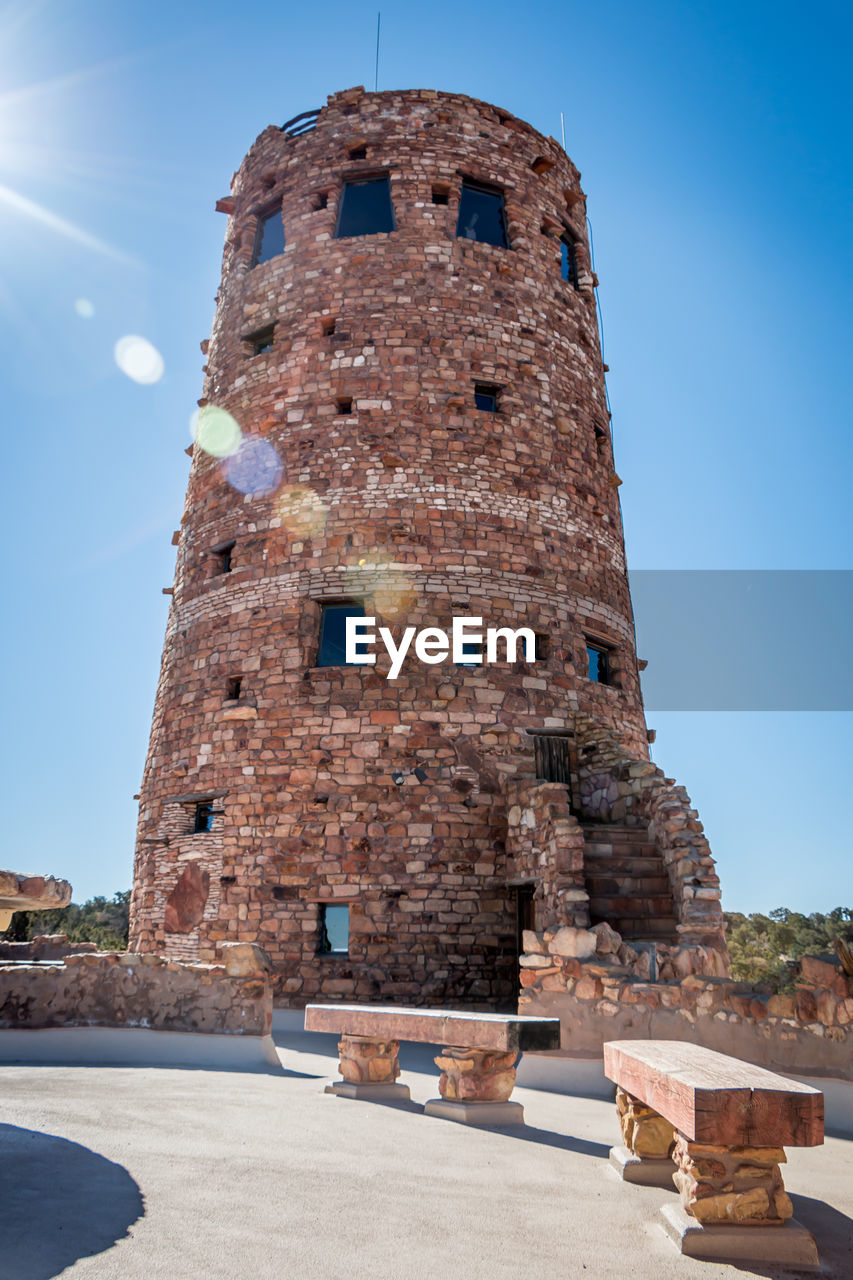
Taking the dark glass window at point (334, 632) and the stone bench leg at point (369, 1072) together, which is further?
the dark glass window at point (334, 632)

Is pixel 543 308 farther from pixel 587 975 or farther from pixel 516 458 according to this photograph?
pixel 587 975

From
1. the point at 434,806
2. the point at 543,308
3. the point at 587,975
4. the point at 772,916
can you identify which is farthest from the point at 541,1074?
the point at 772,916

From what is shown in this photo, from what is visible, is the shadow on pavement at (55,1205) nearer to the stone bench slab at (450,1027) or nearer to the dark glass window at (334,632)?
the stone bench slab at (450,1027)

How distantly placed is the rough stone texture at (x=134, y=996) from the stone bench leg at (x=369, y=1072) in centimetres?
158

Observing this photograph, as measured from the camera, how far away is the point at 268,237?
16.2m

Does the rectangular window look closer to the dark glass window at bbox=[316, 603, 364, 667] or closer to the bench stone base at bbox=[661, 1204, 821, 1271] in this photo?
the dark glass window at bbox=[316, 603, 364, 667]

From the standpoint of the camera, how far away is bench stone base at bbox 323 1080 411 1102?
5834mm

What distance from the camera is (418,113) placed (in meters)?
15.4

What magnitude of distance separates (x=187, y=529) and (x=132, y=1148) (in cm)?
1183

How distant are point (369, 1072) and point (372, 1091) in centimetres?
14

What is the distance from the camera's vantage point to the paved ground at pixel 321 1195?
2.87 m

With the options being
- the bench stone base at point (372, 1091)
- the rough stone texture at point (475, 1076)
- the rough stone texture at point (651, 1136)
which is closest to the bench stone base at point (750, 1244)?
the rough stone texture at point (651, 1136)

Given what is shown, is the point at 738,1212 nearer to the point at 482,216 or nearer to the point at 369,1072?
the point at 369,1072

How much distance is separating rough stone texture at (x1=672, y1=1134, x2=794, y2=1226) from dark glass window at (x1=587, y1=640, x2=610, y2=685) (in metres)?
10.1
